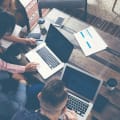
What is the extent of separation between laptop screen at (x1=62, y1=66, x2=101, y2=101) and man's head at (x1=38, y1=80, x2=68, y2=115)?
15.5 inches

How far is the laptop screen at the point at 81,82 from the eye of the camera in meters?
2.89

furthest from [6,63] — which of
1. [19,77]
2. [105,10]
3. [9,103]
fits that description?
[105,10]

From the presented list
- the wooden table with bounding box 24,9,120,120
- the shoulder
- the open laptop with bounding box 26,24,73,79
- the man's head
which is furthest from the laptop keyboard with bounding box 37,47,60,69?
the shoulder

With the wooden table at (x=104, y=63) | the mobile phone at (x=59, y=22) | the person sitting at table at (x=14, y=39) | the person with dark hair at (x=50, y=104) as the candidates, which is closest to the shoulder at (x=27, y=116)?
the person with dark hair at (x=50, y=104)

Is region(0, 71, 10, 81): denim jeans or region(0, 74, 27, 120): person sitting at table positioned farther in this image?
region(0, 71, 10, 81): denim jeans

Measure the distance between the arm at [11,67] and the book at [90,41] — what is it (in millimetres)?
702

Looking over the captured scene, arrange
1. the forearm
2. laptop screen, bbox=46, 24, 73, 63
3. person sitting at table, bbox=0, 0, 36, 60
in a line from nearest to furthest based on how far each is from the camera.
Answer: laptop screen, bbox=46, 24, 73, 63, person sitting at table, bbox=0, 0, 36, 60, the forearm

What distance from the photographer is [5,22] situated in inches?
130

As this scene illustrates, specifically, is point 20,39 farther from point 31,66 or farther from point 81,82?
point 81,82

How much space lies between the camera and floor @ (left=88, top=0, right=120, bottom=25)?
15.1 feet

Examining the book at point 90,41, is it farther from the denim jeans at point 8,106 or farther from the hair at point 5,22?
the denim jeans at point 8,106

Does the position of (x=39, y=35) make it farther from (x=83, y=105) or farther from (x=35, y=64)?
(x=83, y=105)

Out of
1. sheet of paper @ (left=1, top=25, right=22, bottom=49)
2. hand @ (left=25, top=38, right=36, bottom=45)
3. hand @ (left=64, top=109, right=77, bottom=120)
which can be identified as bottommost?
hand @ (left=64, top=109, right=77, bottom=120)

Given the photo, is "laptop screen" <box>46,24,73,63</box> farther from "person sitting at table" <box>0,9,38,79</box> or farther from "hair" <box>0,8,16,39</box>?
"hair" <box>0,8,16,39</box>
